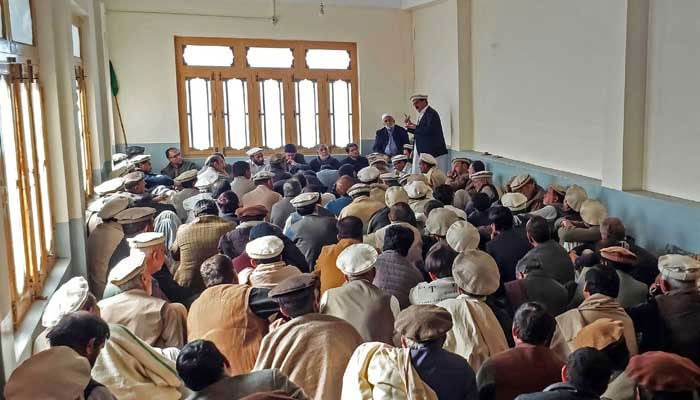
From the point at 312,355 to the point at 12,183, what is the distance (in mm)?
1826

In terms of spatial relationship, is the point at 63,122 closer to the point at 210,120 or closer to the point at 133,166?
the point at 133,166

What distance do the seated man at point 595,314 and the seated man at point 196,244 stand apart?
2197mm

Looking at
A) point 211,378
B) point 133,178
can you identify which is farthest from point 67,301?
point 133,178

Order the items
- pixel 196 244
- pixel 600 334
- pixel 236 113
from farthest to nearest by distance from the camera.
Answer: pixel 236 113 → pixel 196 244 → pixel 600 334

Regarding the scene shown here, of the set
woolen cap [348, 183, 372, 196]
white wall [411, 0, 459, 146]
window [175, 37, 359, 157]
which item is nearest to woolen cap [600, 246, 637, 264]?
woolen cap [348, 183, 372, 196]

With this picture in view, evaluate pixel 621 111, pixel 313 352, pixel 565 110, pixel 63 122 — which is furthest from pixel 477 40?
pixel 313 352

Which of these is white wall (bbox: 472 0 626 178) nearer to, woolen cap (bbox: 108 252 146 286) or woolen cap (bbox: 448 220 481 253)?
woolen cap (bbox: 448 220 481 253)

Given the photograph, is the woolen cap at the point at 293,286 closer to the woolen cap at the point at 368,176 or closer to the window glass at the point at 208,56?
the woolen cap at the point at 368,176

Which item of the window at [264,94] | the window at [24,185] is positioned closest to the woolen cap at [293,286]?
the window at [24,185]

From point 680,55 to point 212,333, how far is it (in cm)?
421

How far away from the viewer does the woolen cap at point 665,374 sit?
217 centimetres

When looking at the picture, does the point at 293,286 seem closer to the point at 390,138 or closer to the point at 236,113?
the point at 390,138

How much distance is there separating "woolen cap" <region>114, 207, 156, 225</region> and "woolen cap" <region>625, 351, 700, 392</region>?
10.3 ft

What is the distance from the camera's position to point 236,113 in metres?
9.98
